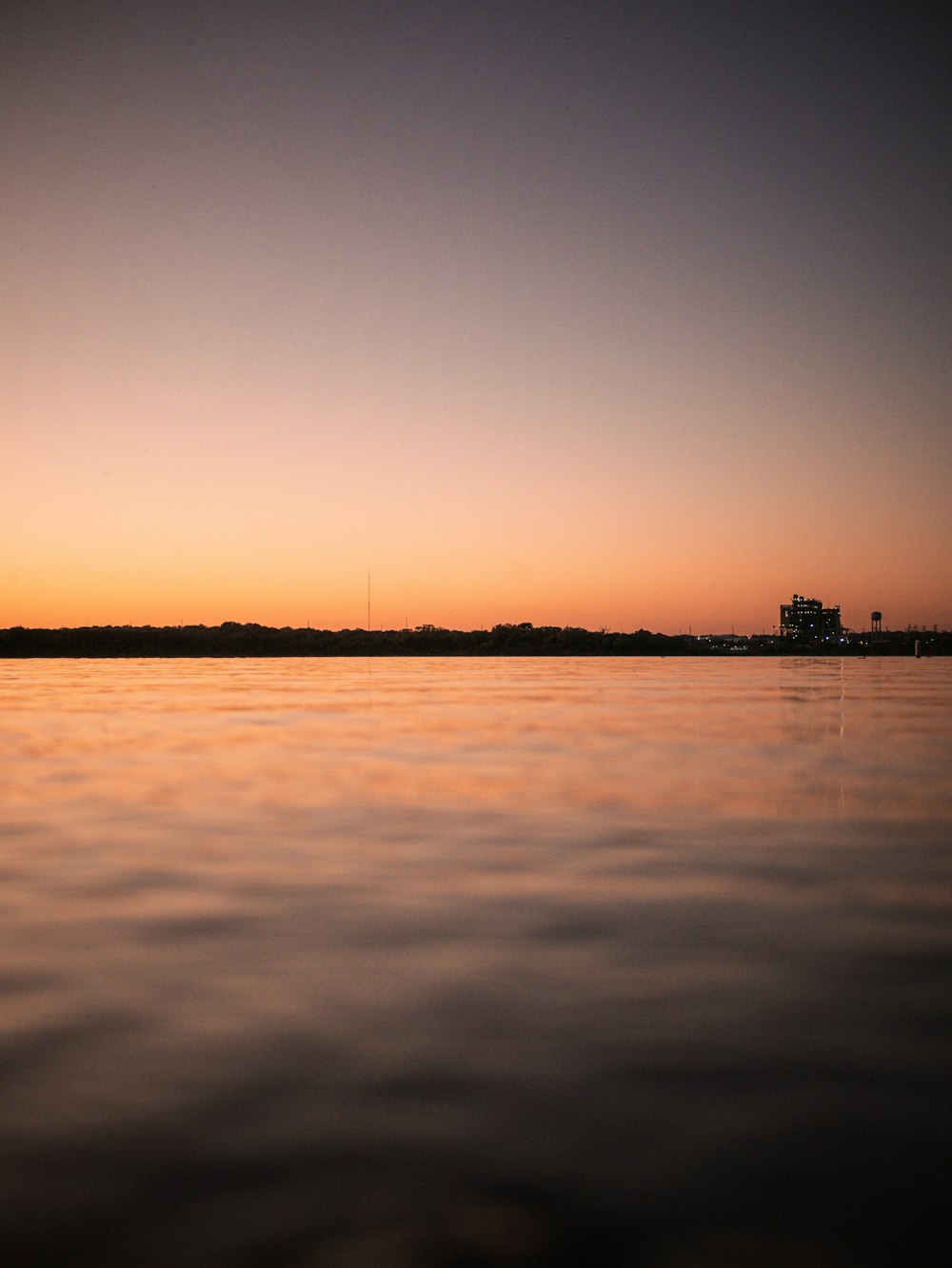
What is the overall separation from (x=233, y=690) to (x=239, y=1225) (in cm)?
4423

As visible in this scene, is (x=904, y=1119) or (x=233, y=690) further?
(x=233, y=690)

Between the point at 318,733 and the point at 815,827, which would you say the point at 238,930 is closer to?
the point at 815,827

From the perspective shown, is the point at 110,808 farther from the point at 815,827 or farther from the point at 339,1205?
the point at 339,1205

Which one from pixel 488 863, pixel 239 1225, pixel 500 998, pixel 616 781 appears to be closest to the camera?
pixel 239 1225

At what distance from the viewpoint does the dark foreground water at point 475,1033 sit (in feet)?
10.4

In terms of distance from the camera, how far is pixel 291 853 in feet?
30.2

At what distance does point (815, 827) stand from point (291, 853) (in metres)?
5.43

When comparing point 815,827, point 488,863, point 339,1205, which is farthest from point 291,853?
point 339,1205

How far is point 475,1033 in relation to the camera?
4750mm

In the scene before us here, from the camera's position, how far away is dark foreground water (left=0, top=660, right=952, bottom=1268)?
125 inches

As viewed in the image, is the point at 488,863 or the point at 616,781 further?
the point at 616,781

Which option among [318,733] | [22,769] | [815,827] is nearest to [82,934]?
[815,827]

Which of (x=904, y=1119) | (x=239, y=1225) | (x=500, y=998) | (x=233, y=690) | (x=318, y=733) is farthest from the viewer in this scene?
(x=233, y=690)

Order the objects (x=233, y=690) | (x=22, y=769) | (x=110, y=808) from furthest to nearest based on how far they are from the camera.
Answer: (x=233, y=690) → (x=22, y=769) → (x=110, y=808)
